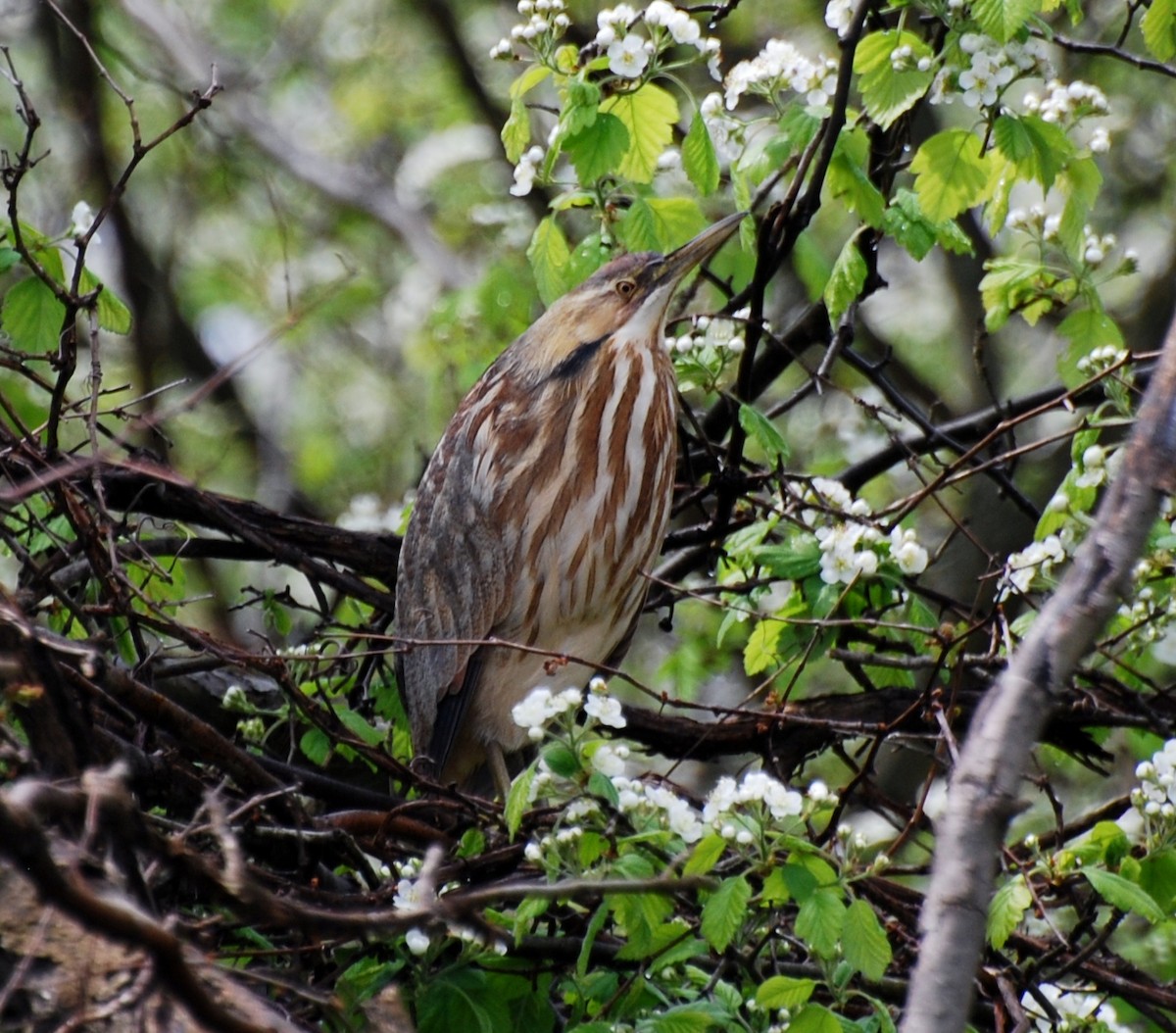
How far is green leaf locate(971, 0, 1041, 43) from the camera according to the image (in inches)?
110

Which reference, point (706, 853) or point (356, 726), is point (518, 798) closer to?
point (706, 853)

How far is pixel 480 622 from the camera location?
397 cm

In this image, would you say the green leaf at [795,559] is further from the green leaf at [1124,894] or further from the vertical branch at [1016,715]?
the vertical branch at [1016,715]

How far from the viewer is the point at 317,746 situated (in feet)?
10.7

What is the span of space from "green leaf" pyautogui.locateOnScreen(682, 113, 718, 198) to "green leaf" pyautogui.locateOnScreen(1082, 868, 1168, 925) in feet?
4.79

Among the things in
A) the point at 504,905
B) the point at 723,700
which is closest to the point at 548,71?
the point at 504,905

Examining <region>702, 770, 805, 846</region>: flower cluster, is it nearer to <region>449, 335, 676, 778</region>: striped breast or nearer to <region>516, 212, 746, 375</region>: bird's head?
<region>449, 335, 676, 778</region>: striped breast

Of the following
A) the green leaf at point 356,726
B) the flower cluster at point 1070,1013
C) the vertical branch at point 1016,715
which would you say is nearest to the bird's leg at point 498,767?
the green leaf at point 356,726

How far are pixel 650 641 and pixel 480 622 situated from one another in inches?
111

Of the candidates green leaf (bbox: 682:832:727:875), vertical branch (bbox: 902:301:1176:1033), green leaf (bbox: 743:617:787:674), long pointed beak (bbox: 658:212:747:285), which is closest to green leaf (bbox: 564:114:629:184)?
long pointed beak (bbox: 658:212:747:285)

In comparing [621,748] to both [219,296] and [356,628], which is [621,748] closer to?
[356,628]

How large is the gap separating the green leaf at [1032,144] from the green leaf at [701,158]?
1.73 ft

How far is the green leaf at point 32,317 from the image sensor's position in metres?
3.24

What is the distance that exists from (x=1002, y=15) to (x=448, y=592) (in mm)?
1838
